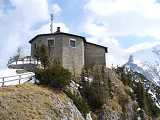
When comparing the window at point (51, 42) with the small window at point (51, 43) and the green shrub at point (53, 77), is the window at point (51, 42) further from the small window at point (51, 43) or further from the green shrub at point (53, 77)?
the green shrub at point (53, 77)

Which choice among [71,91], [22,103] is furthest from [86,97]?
[22,103]

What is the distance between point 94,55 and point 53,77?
68.5 feet

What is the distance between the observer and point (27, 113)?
131 ft

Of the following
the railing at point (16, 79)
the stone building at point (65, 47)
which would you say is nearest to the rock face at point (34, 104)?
the railing at point (16, 79)

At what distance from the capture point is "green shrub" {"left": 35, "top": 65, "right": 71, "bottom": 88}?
49.7 m

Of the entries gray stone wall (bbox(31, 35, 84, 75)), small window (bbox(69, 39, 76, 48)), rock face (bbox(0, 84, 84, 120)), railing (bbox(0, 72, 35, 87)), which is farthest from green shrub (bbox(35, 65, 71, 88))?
small window (bbox(69, 39, 76, 48))

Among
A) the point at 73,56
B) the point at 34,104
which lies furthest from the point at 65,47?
the point at 34,104

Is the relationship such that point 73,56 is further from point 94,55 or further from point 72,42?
point 94,55

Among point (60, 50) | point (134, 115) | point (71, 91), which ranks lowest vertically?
point (134, 115)

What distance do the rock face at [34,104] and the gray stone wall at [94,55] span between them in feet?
68.0

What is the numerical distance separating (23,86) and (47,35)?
18561 millimetres

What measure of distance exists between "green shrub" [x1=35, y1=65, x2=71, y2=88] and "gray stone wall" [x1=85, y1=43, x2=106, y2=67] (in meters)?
18.0

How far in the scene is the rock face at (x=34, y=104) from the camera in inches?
1556

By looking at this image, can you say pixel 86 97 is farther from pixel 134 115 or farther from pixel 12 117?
pixel 12 117
